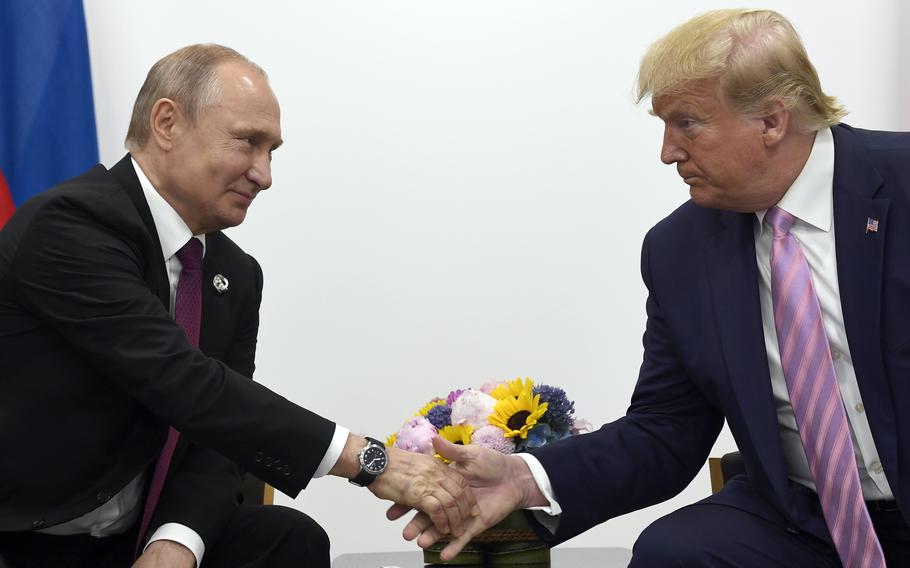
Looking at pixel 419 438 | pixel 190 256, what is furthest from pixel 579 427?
pixel 190 256

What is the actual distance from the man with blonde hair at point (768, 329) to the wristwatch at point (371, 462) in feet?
0.41

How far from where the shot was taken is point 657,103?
2.09 metres

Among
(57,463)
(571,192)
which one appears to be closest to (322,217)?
(571,192)

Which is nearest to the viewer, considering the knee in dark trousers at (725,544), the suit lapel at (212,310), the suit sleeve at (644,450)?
the knee in dark trousers at (725,544)

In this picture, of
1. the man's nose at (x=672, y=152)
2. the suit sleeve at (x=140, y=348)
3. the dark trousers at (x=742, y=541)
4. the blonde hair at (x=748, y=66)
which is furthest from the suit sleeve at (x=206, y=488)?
the blonde hair at (x=748, y=66)

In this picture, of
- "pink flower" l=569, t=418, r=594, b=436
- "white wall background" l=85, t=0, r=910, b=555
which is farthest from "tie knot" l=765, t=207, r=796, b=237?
"white wall background" l=85, t=0, r=910, b=555

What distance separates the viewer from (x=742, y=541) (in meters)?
1.89

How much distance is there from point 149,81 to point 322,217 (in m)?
1.27

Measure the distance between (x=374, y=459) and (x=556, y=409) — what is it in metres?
0.41

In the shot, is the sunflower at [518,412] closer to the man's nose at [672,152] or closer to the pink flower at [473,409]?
the pink flower at [473,409]

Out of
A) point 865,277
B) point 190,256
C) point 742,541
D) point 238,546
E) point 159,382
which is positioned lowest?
point 238,546

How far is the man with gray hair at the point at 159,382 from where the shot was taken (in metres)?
1.97

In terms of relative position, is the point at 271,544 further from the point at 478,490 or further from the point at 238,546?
the point at 478,490

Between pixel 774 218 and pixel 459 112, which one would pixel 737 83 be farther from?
pixel 459 112
